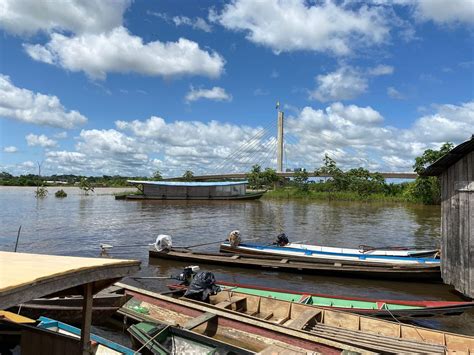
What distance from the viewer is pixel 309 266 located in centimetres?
1270

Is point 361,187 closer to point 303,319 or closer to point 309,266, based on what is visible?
point 309,266

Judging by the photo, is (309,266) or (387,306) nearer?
(387,306)

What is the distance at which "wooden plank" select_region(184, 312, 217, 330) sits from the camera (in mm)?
6559

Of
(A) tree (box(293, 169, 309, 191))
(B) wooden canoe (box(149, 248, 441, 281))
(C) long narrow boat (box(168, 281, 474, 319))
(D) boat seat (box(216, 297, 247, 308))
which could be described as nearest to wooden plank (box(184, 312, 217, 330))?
(D) boat seat (box(216, 297, 247, 308))

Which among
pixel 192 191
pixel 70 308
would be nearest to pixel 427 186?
pixel 192 191

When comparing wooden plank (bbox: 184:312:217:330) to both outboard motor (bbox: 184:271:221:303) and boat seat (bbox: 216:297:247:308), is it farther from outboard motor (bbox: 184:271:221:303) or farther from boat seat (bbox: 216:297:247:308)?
outboard motor (bbox: 184:271:221:303)

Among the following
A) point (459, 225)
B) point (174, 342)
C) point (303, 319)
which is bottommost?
point (174, 342)

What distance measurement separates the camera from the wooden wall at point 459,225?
364 inches

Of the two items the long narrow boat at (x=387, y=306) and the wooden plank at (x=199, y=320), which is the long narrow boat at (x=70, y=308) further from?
the wooden plank at (x=199, y=320)

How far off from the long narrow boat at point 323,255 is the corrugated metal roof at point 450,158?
3.04 m

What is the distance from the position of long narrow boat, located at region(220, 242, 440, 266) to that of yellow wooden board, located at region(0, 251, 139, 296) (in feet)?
34.7

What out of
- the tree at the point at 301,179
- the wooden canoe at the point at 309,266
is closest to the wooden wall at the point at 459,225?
the wooden canoe at the point at 309,266

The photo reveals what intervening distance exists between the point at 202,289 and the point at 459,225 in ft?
21.7

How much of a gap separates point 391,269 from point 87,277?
10.7 metres
